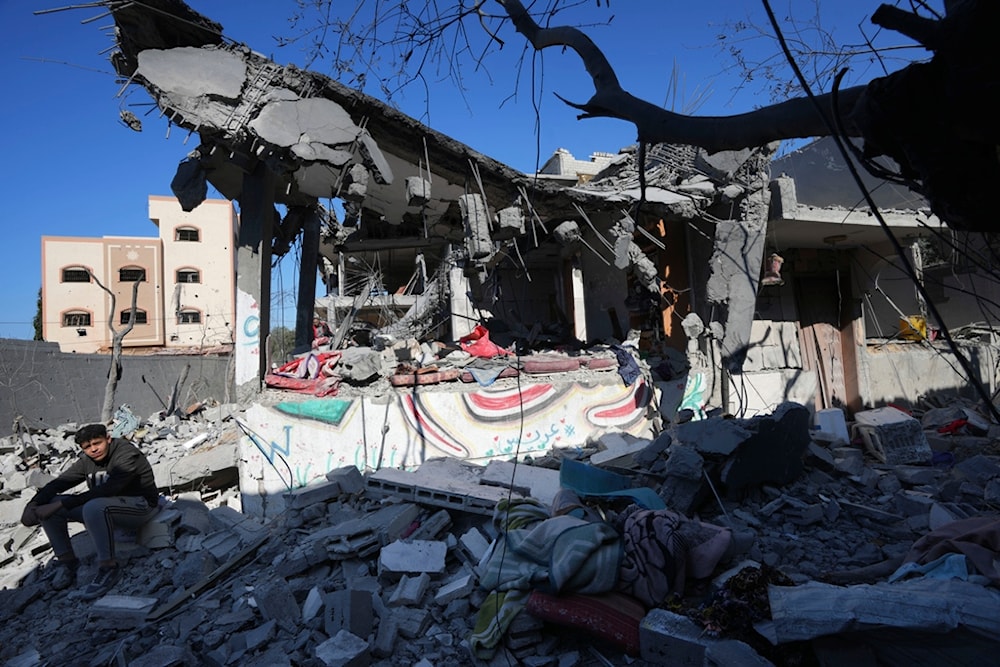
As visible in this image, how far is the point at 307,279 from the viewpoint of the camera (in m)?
9.88

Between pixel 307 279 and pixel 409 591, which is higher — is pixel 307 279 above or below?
above

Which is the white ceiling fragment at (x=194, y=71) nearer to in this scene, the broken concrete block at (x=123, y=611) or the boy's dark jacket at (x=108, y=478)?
the boy's dark jacket at (x=108, y=478)

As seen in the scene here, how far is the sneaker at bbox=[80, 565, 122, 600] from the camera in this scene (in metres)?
4.61

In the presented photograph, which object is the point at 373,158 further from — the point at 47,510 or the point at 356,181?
the point at 47,510

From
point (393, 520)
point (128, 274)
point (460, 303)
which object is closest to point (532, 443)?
point (393, 520)

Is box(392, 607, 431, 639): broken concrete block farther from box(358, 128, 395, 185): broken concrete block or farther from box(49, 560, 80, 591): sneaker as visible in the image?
box(358, 128, 395, 185): broken concrete block

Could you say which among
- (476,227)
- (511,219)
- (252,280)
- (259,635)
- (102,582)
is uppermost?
(511,219)

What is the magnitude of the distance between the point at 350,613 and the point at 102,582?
312 cm

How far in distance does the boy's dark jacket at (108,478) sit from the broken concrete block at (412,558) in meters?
2.76

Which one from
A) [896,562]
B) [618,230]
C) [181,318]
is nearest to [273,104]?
[618,230]

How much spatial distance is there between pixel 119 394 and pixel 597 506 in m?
12.9

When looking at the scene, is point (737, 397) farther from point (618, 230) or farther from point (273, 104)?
point (273, 104)

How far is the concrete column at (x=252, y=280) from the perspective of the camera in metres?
7.66

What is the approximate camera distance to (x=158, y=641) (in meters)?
3.51
